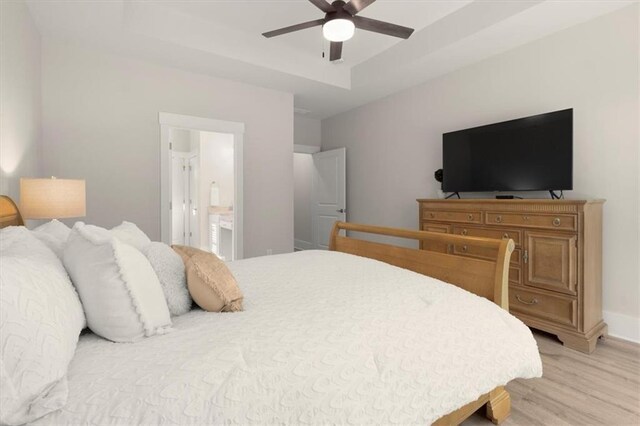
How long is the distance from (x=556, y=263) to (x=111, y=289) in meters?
2.93

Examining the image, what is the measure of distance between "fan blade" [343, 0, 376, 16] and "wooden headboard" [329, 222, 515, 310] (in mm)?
1566

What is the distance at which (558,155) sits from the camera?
269 centimetres

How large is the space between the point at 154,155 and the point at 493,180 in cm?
368

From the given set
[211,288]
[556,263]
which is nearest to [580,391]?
[556,263]

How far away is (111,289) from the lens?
998 millimetres

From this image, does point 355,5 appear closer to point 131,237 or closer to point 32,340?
point 131,237

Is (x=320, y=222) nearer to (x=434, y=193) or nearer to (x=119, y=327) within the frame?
(x=434, y=193)

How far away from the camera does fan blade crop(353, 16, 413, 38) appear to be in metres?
2.36

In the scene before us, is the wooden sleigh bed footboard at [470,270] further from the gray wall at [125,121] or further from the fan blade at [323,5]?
the gray wall at [125,121]

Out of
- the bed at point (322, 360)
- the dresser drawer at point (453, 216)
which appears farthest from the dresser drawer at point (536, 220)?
the bed at point (322, 360)

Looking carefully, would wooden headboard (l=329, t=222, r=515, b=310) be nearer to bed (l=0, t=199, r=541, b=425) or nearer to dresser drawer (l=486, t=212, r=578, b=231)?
bed (l=0, t=199, r=541, b=425)

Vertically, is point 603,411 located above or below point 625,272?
below

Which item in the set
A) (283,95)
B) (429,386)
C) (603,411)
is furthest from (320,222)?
(429,386)

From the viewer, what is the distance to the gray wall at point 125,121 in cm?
→ 311
